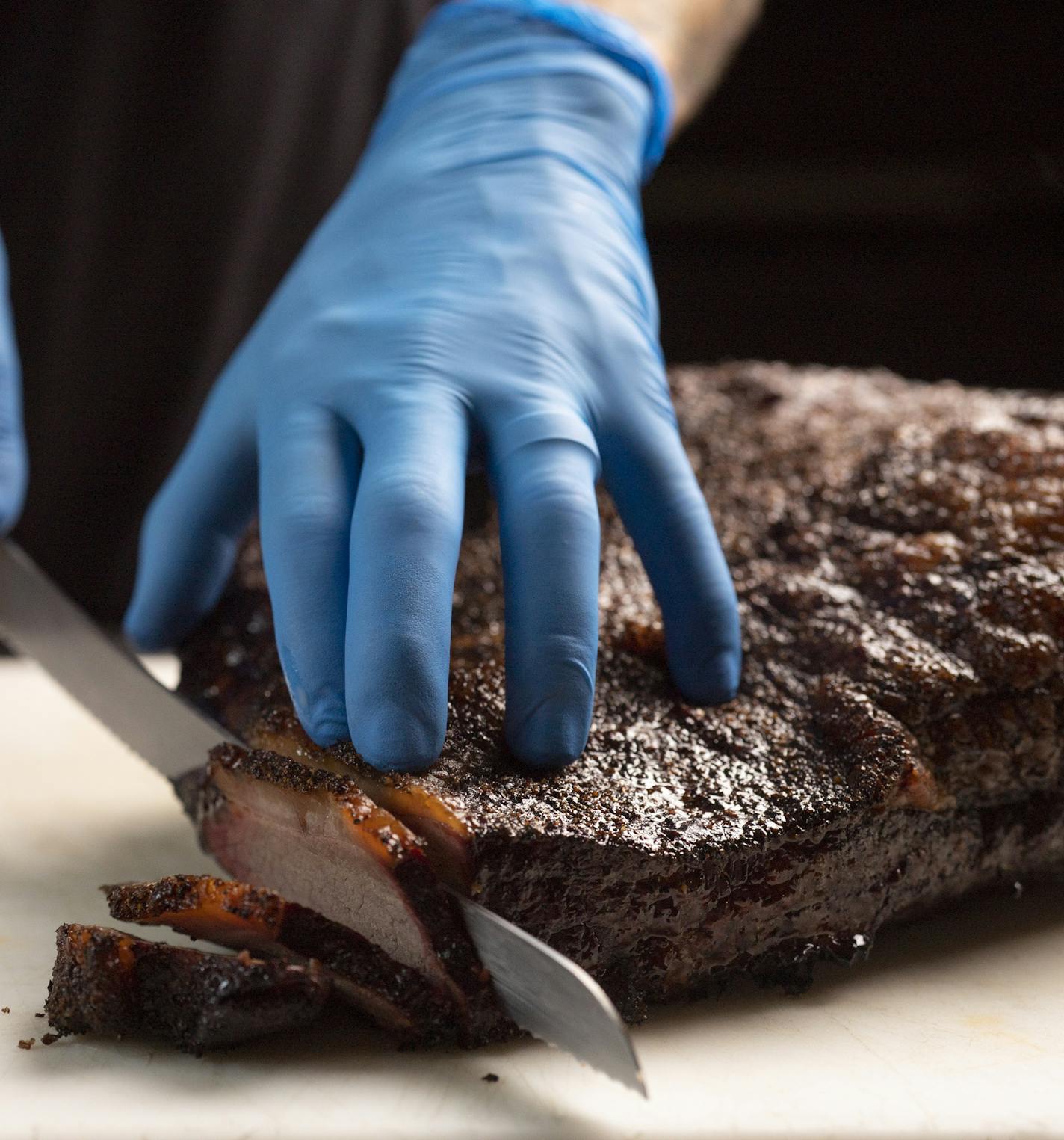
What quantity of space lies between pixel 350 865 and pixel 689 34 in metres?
2.52

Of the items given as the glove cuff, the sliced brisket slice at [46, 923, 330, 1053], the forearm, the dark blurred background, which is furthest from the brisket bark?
the dark blurred background

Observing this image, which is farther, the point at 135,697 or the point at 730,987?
the point at 135,697

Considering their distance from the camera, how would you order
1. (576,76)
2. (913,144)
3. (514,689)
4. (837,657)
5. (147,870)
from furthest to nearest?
(913,144), (576,76), (147,870), (837,657), (514,689)

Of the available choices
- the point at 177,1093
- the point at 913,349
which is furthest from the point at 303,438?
the point at 913,349

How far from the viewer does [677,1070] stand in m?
1.41

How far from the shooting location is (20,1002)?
5.04 feet

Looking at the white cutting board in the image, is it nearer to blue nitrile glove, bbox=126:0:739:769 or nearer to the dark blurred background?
blue nitrile glove, bbox=126:0:739:769

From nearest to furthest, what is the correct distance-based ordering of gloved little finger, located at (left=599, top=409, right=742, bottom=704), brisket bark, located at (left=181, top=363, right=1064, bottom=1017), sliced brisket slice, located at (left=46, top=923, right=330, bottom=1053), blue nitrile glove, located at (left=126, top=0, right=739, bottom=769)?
sliced brisket slice, located at (left=46, top=923, right=330, bottom=1053)
brisket bark, located at (left=181, top=363, right=1064, bottom=1017)
blue nitrile glove, located at (left=126, top=0, right=739, bottom=769)
gloved little finger, located at (left=599, top=409, right=742, bottom=704)

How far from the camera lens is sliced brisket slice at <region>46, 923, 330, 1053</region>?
4.53 feet

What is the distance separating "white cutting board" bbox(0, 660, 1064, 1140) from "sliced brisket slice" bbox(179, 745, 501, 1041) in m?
0.11

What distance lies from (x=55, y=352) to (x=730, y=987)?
111 inches

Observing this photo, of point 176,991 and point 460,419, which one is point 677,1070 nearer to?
point 176,991

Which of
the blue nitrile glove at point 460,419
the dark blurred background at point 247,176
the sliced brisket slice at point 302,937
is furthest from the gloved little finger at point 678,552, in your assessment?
the dark blurred background at point 247,176

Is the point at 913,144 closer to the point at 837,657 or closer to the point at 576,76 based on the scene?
the point at 576,76
